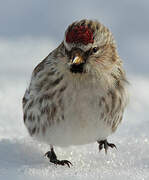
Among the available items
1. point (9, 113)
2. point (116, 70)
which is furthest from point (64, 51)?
point (9, 113)

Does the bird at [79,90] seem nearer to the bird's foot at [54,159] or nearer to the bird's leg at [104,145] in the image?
the bird's foot at [54,159]

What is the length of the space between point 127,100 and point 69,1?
3348 mm

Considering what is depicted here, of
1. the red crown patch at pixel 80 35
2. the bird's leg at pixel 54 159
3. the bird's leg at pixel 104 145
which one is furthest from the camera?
the bird's leg at pixel 104 145

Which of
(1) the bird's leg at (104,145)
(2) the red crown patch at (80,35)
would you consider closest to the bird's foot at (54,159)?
(1) the bird's leg at (104,145)

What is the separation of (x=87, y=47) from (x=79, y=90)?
0.24 metres

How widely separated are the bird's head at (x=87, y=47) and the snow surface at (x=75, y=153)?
35 centimetres

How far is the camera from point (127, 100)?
2.82 meters

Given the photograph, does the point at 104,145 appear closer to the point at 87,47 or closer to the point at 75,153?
the point at 75,153

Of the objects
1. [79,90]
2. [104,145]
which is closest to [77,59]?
[79,90]

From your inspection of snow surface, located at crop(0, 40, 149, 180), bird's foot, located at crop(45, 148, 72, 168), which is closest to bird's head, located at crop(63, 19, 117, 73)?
snow surface, located at crop(0, 40, 149, 180)

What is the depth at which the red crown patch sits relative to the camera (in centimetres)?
237

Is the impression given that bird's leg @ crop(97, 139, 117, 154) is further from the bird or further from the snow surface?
the bird

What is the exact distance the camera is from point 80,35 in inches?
93.0

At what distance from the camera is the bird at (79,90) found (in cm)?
244
